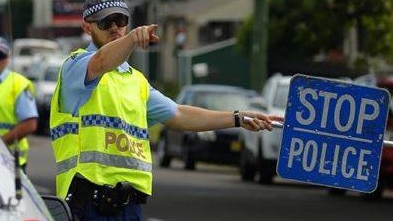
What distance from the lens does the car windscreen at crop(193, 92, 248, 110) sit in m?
25.9

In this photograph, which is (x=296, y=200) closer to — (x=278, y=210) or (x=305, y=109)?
(x=278, y=210)

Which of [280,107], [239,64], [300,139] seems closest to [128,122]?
[300,139]

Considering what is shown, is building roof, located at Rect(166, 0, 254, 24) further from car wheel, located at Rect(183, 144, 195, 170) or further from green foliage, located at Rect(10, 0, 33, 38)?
car wheel, located at Rect(183, 144, 195, 170)

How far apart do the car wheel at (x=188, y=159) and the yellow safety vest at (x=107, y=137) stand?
19.6 meters

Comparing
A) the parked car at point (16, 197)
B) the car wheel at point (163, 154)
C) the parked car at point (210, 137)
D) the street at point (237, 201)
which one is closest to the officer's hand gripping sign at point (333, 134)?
the parked car at point (16, 197)

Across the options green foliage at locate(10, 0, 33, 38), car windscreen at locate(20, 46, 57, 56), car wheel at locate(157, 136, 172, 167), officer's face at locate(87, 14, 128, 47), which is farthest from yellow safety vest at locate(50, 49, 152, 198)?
green foliage at locate(10, 0, 33, 38)

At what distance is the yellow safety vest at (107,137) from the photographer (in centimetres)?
639

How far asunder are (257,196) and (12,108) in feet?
30.8

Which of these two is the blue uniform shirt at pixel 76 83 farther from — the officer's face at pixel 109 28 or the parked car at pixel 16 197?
the parked car at pixel 16 197

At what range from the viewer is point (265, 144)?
22.7 metres

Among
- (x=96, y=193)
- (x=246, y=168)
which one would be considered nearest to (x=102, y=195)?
(x=96, y=193)

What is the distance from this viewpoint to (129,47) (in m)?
5.96

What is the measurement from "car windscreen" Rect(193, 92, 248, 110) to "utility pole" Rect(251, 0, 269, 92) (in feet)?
9.45

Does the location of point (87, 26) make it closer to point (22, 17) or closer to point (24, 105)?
point (24, 105)
